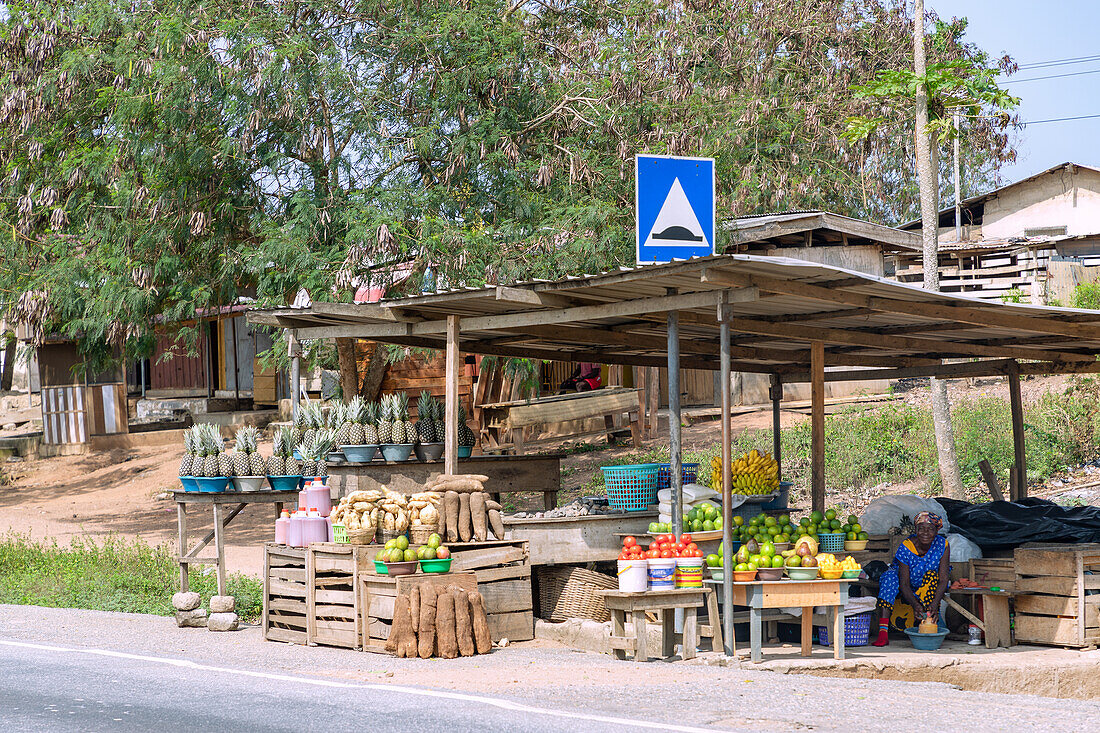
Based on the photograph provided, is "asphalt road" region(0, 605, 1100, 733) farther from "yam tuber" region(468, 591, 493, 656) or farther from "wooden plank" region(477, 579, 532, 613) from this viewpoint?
"wooden plank" region(477, 579, 532, 613)

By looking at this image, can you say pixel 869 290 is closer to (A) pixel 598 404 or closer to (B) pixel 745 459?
(B) pixel 745 459

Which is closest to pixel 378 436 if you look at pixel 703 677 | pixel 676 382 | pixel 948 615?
pixel 676 382

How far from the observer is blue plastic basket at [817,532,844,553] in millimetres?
9453

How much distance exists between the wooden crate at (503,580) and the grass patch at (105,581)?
125 inches

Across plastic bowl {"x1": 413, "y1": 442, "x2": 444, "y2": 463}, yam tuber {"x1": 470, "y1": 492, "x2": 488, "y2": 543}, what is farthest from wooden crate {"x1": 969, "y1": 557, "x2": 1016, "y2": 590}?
plastic bowl {"x1": 413, "y1": 442, "x2": 444, "y2": 463}

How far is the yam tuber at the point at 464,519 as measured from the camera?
30.7 ft

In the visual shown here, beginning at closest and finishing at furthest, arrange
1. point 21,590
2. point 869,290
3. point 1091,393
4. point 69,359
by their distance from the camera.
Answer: point 869,290, point 21,590, point 1091,393, point 69,359

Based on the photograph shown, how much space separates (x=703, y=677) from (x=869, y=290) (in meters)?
3.09

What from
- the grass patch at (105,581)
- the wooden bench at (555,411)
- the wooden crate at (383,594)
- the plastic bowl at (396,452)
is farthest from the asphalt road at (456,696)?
the wooden bench at (555,411)

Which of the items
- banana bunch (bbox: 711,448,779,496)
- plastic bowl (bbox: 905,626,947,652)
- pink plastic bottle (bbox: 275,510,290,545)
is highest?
banana bunch (bbox: 711,448,779,496)

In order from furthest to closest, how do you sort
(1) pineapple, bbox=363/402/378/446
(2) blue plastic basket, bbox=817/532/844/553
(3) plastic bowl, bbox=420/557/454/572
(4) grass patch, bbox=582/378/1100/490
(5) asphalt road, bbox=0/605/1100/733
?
(4) grass patch, bbox=582/378/1100/490 < (1) pineapple, bbox=363/402/378/446 < (2) blue plastic basket, bbox=817/532/844/553 < (3) plastic bowl, bbox=420/557/454/572 < (5) asphalt road, bbox=0/605/1100/733

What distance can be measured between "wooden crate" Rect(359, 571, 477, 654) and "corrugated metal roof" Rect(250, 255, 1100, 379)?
2241 mm

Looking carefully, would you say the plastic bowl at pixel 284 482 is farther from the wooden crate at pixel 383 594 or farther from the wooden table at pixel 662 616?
the wooden table at pixel 662 616

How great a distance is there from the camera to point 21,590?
43.0 feet
